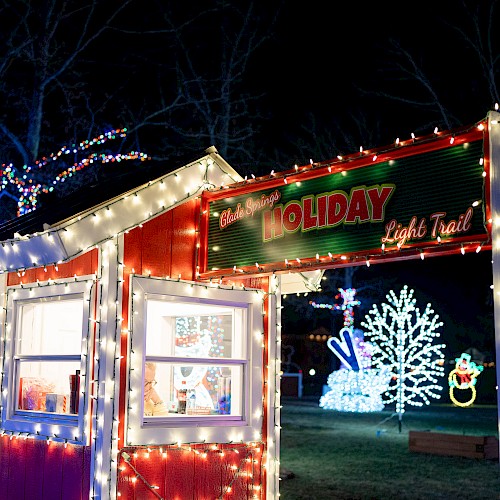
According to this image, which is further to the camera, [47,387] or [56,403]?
[47,387]

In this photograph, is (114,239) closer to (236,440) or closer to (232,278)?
(232,278)

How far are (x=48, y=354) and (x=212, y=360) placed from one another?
229cm

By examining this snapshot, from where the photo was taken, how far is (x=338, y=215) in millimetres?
6285

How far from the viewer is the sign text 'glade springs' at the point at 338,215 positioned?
219 inches

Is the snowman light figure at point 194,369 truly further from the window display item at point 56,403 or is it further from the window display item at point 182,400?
the window display item at point 56,403

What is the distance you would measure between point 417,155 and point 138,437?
3.49 m

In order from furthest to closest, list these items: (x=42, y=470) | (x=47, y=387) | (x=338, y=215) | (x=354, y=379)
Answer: (x=354, y=379)
(x=47, y=387)
(x=42, y=470)
(x=338, y=215)

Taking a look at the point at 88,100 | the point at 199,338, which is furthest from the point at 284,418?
the point at 199,338

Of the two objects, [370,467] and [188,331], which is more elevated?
[188,331]

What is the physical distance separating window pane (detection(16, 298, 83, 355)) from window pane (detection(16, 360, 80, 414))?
207 millimetres

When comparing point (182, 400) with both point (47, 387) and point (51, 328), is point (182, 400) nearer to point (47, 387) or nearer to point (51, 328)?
point (47, 387)

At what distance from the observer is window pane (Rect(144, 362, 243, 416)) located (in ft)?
25.0

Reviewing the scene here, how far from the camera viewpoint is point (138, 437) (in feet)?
21.9

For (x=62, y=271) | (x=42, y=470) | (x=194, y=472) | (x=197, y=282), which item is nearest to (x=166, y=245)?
(x=197, y=282)
